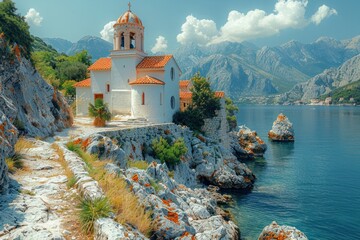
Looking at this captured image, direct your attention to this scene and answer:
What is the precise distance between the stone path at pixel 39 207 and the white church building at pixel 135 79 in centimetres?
2383

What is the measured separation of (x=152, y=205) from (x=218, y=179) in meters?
24.0

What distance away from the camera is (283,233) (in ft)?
54.8

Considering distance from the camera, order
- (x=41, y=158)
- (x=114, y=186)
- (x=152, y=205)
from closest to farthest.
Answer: (x=114, y=186) < (x=152, y=205) < (x=41, y=158)

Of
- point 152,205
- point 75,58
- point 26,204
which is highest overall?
point 75,58

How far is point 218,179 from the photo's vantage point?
3195 cm

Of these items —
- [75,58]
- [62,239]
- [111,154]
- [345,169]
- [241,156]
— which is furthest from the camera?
[75,58]

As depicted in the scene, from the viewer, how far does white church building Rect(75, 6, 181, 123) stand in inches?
1308

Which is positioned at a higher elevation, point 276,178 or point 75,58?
point 75,58

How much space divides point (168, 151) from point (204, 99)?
1436cm

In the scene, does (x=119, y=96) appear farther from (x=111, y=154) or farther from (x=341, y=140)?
(x=341, y=140)

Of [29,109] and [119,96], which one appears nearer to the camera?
[29,109]

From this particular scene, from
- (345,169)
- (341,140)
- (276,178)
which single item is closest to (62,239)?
(276,178)

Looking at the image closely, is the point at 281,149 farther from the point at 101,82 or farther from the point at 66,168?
the point at 66,168

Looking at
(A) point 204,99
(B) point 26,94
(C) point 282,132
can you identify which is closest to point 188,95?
(A) point 204,99
